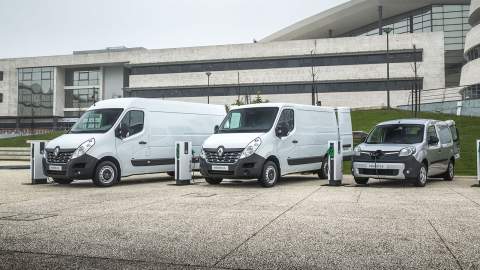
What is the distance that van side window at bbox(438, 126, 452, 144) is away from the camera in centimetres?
1380

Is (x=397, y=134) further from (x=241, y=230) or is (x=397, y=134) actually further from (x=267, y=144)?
(x=241, y=230)

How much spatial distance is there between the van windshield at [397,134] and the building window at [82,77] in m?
70.9

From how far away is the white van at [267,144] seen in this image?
1190 centimetres

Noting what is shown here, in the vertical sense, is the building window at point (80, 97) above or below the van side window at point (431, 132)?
above

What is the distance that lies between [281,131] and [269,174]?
115 centimetres

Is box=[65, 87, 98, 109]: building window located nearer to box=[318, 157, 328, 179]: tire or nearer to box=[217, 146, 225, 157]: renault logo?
box=[318, 157, 328, 179]: tire

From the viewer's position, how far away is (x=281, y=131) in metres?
12.7

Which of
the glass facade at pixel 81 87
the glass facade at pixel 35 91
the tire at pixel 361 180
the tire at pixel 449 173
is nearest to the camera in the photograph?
the tire at pixel 361 180

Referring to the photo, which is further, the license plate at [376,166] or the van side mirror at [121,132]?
the van side mirror at [121,132]

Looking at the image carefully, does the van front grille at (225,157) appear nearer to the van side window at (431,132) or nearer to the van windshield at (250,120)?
the van windshield at (250,120)

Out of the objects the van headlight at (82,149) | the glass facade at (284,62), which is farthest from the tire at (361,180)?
the glass facade at (284,62)

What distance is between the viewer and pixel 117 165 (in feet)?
42.7

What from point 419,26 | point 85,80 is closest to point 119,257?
point 419,26

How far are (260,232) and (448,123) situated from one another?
10516 millimetres
